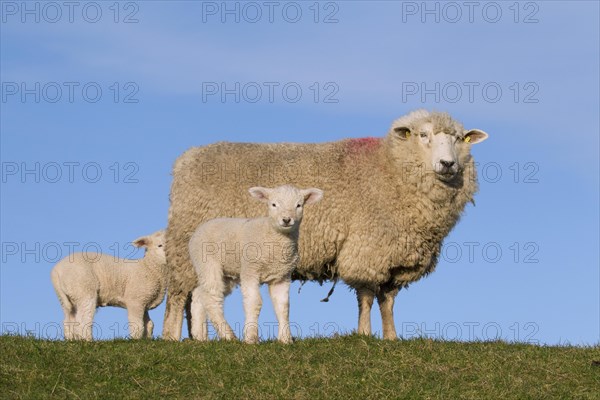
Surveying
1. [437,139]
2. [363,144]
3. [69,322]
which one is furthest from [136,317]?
[437,139]

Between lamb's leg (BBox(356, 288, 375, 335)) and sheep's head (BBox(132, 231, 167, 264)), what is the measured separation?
13.7 feet

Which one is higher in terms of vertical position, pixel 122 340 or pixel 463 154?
pixel 463 154

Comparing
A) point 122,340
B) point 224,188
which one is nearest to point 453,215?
point 224,188

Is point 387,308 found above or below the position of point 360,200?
below

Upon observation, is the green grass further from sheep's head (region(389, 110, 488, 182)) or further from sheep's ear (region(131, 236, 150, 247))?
sheep's ear (region(131, 236, 150, 247))

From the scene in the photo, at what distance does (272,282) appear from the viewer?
1239cm

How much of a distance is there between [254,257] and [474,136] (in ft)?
18.9

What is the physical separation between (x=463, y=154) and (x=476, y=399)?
584cm

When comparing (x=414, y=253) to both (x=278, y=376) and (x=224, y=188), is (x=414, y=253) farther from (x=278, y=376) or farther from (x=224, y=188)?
(x=278, y=376)

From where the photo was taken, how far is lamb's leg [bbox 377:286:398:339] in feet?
49.8

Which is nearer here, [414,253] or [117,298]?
[414,253]

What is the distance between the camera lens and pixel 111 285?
17062mm

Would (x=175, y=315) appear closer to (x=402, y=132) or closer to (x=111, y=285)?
(x=111, y=285)

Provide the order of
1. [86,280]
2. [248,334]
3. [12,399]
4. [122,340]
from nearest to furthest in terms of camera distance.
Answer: [12,399] < [248,334] < [122,340] < [86,280]
